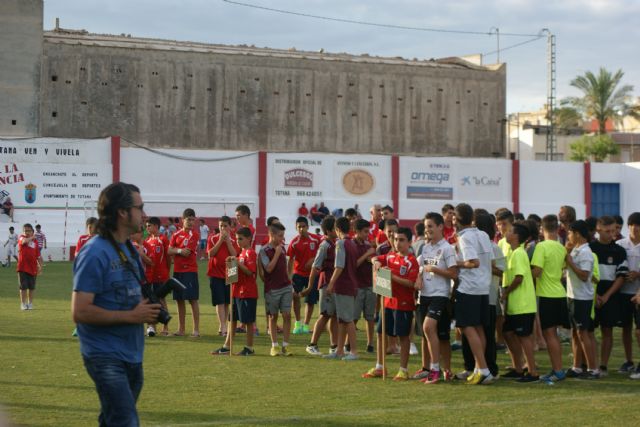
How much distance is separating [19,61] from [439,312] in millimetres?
43281

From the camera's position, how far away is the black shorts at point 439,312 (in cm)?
1144

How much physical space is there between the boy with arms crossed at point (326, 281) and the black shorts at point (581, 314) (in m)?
3.60

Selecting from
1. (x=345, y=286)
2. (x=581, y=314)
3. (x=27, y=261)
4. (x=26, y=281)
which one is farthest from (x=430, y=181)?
(x=581, y=314)

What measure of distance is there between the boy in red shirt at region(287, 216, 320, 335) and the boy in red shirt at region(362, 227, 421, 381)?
3873 mm

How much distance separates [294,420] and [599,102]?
2869 inches

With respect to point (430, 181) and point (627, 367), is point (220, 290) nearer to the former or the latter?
point (627, 367)

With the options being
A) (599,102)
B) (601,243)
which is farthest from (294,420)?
(599,102)

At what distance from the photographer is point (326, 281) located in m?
14.8

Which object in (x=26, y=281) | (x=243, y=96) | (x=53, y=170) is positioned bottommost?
(x=26, y=281)

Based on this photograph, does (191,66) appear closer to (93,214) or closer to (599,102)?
(93,214)

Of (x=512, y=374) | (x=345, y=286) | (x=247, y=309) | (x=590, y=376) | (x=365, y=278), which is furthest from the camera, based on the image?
(x=365, y=278)

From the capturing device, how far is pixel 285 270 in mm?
14398

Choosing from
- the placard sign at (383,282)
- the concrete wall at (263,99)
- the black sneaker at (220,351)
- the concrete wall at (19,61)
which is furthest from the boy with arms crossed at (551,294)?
the concrete wall at (263,99)

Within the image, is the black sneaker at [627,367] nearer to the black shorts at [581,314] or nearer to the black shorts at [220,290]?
the black shorts at [581,314]
